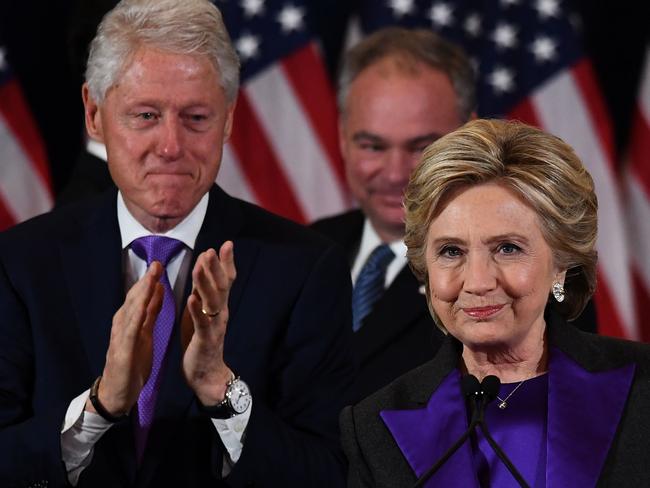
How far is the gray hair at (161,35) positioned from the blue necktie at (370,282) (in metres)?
1.18

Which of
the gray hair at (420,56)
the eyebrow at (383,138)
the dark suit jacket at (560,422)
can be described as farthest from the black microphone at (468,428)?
the gray hair at (420,56)

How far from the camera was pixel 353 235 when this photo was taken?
4102mm

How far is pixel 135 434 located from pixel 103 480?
102 mm

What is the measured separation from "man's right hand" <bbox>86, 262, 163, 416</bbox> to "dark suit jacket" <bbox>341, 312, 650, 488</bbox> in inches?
15.9

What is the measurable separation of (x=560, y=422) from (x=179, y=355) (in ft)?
2.32

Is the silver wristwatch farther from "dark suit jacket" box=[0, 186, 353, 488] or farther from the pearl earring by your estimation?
the pearl earring

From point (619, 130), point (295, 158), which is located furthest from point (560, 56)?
point (295, 158)

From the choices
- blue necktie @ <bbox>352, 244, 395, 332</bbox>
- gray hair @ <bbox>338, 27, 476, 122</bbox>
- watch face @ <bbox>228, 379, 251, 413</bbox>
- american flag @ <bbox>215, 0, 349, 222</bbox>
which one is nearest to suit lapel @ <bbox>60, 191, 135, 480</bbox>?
watch face @ <bbox>228, 379, 251, 413</bbox>

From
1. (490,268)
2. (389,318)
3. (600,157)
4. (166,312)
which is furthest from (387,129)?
(490,268)

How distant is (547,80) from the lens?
15.9ft

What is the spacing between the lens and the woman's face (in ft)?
8.21

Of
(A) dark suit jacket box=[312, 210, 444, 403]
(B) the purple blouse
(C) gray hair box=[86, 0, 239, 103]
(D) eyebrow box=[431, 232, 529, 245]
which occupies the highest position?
(C) gray hair box=[86, 0, 239, 103]

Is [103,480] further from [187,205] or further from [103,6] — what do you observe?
[103,6]

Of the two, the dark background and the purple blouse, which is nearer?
the purple blouse
